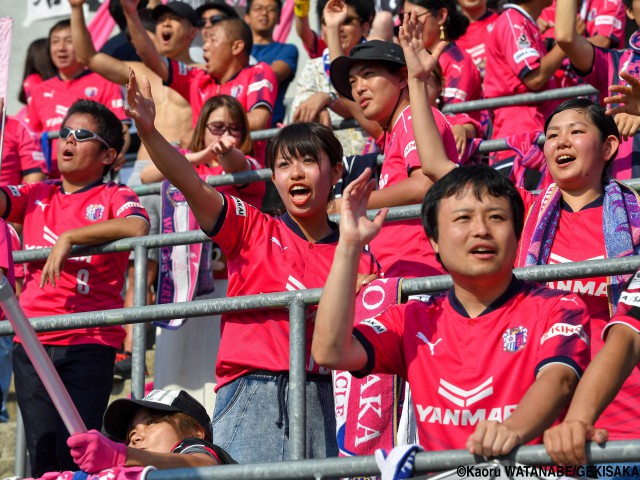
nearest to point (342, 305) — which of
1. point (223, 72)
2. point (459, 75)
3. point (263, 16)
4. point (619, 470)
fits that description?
point (619, 470)

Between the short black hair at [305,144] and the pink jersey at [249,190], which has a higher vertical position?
the short black hair at [305,144]

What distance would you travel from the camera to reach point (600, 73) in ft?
19.6

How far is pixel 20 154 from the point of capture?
320 inches

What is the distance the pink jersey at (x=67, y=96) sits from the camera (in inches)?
339

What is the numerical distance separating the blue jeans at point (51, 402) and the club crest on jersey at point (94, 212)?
2.21ft

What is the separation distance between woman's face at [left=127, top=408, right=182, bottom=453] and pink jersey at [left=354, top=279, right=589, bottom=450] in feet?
3.50

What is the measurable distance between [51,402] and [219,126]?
187 centimetres

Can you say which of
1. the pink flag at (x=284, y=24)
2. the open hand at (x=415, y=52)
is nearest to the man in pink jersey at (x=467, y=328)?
the open hand at (x=415, y=52)

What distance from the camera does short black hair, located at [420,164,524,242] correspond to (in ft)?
11.9

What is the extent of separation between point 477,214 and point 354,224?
390mm

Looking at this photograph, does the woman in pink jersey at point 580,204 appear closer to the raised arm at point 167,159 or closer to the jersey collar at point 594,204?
the jersey collar at point 594,204

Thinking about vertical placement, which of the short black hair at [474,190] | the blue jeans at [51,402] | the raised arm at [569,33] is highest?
the raised arm at [569,33]

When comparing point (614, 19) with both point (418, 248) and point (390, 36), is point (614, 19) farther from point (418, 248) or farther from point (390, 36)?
point (418, 248)

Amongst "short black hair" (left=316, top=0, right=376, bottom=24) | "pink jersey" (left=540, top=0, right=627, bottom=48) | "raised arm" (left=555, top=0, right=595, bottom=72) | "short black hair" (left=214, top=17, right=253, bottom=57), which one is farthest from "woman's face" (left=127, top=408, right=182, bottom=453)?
"pink jersey" (left=540, top=0, right=627, bottom=48)
